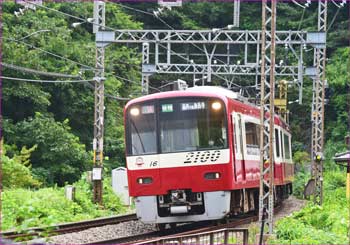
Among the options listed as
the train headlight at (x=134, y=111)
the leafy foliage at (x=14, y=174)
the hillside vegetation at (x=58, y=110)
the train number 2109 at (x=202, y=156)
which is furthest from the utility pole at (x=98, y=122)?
the train number 2109 at (x=202, y=156)

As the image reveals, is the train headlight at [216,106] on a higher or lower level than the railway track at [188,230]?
higher

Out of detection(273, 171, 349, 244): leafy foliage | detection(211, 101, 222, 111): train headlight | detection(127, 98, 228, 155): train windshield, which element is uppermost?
detection(211, 101, 222, 111): train headlight

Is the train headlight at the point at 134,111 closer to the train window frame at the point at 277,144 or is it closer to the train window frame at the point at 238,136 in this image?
the train window frame at the point at 238,136

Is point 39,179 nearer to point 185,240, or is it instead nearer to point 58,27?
point 58,27

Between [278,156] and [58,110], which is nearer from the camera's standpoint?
[278,156]

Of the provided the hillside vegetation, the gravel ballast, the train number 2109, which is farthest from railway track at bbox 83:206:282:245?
the hillside vegetation

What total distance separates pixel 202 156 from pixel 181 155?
38 cm

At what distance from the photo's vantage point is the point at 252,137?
15867mm

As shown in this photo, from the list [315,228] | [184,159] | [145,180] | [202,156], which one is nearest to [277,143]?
[315,228]

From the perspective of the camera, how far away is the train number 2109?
1326 cm

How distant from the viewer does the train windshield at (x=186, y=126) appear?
13312 millimetres

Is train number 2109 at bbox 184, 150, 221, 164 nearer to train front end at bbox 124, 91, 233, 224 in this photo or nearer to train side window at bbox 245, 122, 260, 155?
train front end at bbox 124, 91, 233, 224

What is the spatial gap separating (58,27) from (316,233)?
2022cm

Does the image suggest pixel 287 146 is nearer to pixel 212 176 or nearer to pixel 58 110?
pixel 58 110
